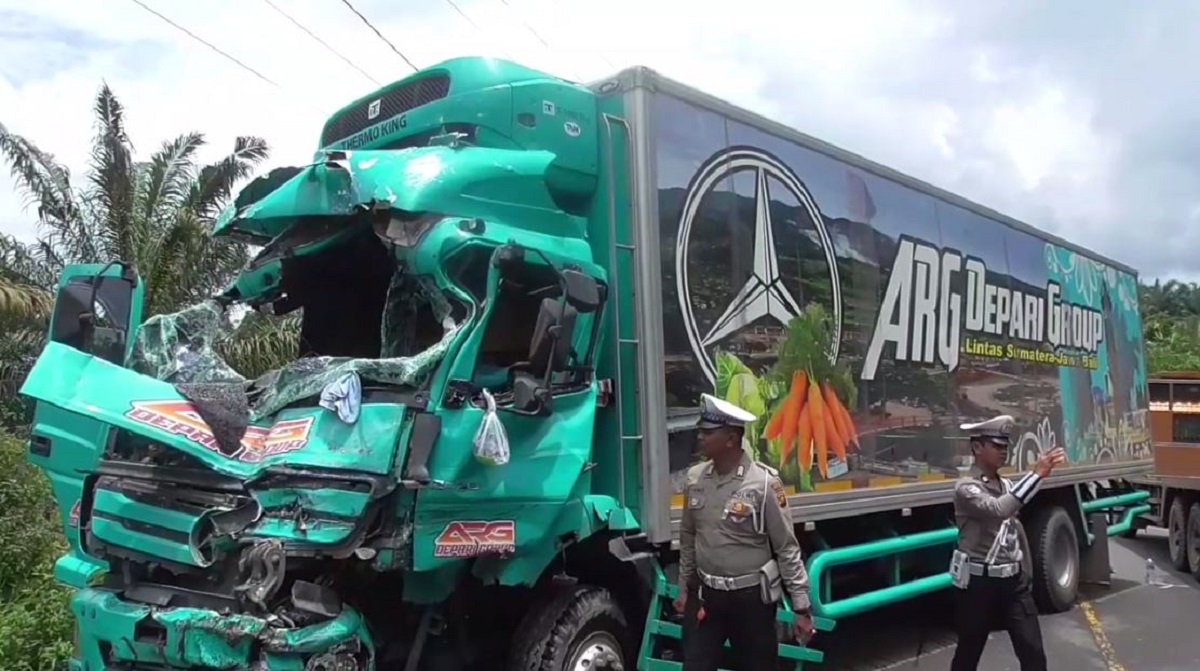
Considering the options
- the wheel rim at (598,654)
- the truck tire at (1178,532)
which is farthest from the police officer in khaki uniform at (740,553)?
the truck tire at (1178,532)

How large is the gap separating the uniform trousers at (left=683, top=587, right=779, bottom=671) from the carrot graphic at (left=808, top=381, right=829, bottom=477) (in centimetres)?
197

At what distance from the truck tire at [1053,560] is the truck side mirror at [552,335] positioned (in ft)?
21.9

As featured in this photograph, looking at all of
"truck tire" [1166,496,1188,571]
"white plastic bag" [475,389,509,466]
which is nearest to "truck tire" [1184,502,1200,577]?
"truck tire" [1166,496,1188,571]

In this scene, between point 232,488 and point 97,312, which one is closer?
point 232,488

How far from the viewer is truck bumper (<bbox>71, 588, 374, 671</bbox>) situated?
4008 mm

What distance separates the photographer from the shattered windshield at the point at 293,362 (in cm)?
450

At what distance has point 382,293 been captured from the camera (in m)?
5.89

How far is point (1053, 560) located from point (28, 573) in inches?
342

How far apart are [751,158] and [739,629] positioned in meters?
2.90

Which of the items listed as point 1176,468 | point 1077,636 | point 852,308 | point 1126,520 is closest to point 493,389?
point 852,308

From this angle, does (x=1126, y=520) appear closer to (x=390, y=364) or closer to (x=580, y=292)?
(x=580, y=292)

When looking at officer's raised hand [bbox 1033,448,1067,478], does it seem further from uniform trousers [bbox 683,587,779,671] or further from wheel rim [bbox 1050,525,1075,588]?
wheel rim [bbox 1050,525,1075,588]

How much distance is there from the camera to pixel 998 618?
5.38 meters

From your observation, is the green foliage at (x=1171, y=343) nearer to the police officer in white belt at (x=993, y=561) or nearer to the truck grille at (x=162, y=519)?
the police officer in white belt at (x=993, y=561)
